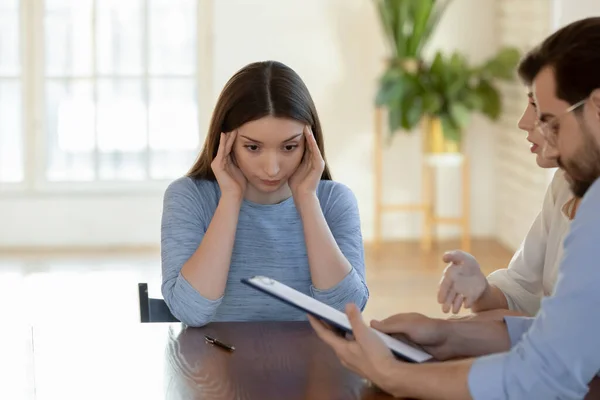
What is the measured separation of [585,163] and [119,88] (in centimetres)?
593

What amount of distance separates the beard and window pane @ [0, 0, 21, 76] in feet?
19.9

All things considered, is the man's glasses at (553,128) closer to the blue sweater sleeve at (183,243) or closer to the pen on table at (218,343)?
the pen on table at (218,343)

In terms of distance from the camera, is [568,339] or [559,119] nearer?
[568,339]

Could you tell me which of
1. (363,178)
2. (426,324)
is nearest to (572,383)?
(426,324)

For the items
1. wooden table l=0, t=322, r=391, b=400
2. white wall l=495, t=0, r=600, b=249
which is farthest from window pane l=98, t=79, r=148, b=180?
wooden table l=0, t=322, r=391, b=400

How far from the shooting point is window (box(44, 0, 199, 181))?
7.33 metres

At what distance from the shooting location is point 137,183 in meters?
7.39

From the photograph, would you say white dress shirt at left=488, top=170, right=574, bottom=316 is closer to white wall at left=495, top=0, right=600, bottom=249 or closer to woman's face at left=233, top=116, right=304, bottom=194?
woman's face at left=233, top=116, right=304, bottom=194

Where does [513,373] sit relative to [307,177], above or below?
below

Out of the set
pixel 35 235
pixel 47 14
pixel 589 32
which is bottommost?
pixel 35 235

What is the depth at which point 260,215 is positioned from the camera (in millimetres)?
2650

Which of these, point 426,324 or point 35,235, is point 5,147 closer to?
point 35,235

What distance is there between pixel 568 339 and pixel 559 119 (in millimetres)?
380

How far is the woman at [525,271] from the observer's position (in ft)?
7.22
